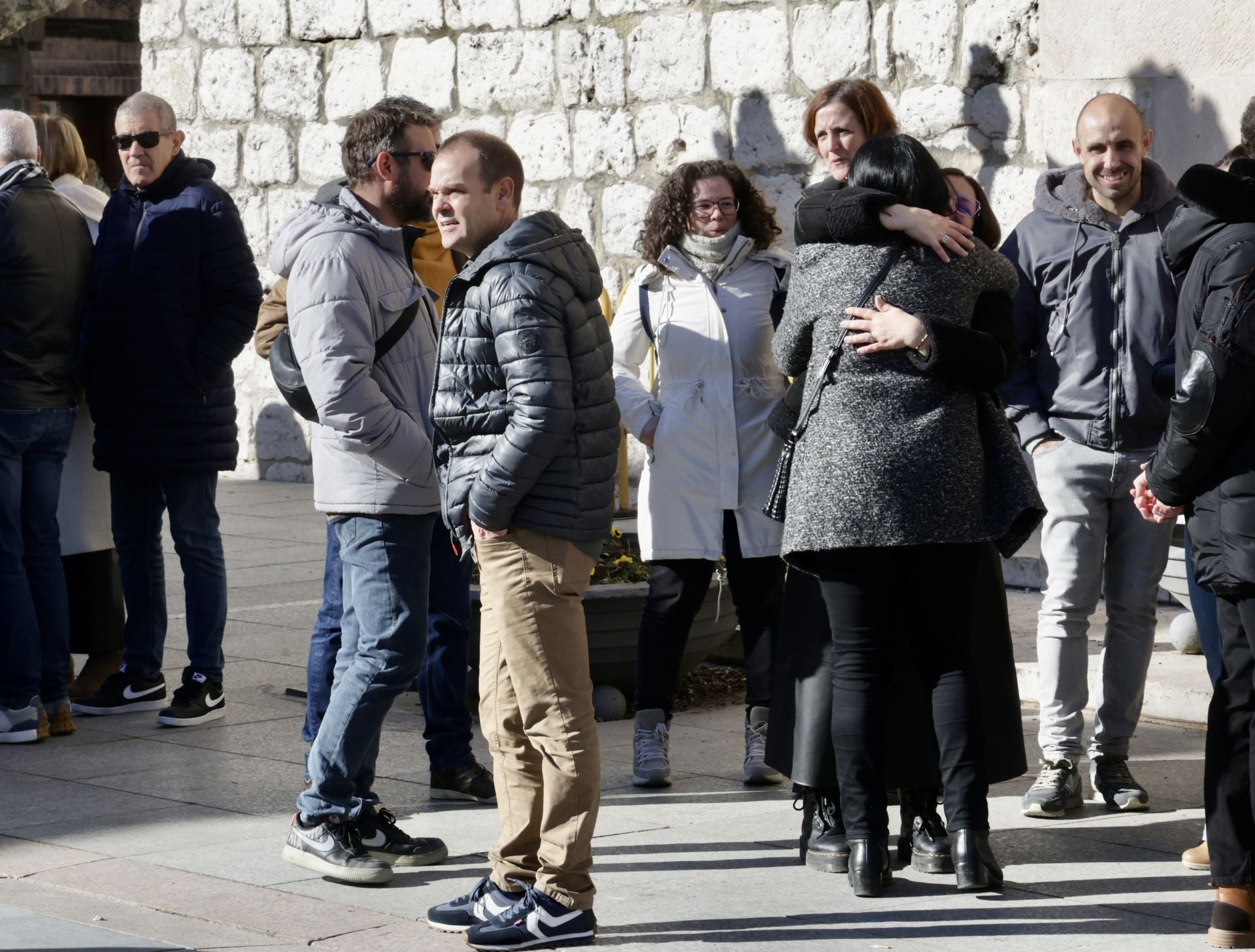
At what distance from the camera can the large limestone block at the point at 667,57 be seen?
10250 mm

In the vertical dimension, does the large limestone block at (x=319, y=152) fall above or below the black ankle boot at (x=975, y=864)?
above

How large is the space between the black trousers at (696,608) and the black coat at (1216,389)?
5.59 ft

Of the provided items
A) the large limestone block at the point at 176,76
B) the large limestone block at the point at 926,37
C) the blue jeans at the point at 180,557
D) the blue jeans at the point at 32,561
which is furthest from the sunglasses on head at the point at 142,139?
the large limestone block at the point at 176,76

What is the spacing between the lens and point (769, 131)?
9945mm

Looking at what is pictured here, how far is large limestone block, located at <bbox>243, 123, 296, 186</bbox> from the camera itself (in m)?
12.5

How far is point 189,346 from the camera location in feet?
21.5

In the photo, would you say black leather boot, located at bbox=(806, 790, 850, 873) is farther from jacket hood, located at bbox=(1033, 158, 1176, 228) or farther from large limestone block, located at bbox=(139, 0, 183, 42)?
large limestone block, located at bbox=(139, 0, 183, 42)

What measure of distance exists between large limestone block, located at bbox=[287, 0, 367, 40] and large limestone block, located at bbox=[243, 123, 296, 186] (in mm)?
656

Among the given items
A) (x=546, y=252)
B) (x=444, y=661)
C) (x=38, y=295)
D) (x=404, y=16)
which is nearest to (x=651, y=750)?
(x=444, y=661)

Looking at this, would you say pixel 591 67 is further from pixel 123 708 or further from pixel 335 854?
pixel 335 854

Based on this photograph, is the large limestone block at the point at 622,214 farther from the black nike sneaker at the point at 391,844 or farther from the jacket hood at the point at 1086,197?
the black nike sneaker at the point at 391,844

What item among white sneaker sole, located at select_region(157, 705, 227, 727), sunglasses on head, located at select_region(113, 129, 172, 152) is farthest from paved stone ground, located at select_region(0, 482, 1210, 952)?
sunglasses on head, located at select_region(113, 129, 172, 152)

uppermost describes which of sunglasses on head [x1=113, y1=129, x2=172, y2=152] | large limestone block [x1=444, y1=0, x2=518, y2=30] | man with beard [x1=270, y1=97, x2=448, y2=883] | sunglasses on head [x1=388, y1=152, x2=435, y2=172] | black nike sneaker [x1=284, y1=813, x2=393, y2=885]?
large limestone block [x1=444, y1=0, x2=518, y2=30]

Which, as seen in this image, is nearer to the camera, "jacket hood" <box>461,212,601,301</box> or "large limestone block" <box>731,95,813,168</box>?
"jacket hood" <box>461,212,601,301</box>
